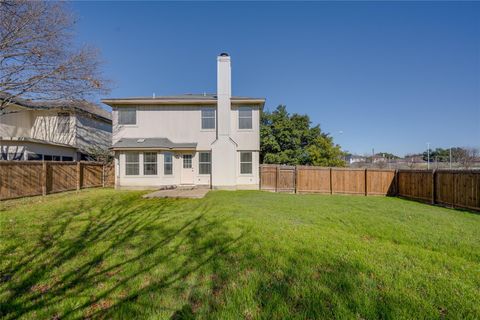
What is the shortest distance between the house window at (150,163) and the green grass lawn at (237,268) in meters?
7.29

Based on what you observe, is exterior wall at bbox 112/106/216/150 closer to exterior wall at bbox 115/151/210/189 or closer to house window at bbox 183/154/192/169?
house window at bbox 183/154/192/169

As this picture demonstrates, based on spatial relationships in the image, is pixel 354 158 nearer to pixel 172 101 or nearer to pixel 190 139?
pixel 190 139

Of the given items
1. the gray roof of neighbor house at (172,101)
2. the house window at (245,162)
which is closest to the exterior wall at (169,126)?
the gray roof of neighbor house at (172,101)

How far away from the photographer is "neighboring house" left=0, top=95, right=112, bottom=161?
49.2 ft

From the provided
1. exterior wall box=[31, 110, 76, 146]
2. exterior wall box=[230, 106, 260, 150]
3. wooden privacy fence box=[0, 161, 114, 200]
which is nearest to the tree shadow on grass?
wooden privacy fence box=[0, 161, 114, 200]

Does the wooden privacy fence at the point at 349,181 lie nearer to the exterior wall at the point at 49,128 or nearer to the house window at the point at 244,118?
the house window at the point at 244,118

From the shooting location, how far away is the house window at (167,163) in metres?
13.3

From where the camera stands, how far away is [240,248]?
4027 millimetres

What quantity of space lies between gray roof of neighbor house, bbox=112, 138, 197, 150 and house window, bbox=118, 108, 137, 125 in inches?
45.2

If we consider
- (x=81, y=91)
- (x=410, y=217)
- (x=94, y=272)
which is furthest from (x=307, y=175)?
(x=81, y=91)

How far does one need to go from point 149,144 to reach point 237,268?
11543 millimetres

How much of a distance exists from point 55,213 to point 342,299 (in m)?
8.24

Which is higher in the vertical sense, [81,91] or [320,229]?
[81,91]

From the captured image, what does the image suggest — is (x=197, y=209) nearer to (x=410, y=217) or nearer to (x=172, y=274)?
(x=172, y=274)
